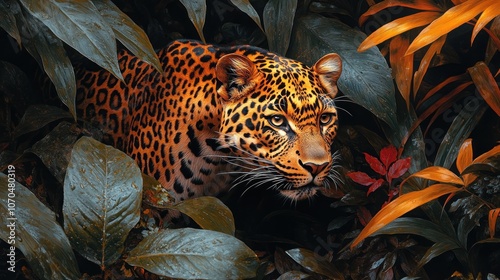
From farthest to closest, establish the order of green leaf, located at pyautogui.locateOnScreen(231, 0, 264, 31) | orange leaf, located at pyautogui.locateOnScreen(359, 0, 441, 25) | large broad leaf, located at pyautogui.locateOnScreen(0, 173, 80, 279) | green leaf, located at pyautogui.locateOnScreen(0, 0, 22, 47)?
orange leaf, located at pyautogui.locateOnScreen(359, 0, 441, 25) < green leaf, located at pyautogui.locateOnScreen(231, 0, 264, 31) < green leaf, located at pyautogui.locateOnScreen(0, 0, 22, 47) < large broad leaf, located at pyautogui.locateOnScreen(0, 173, 80, 279)

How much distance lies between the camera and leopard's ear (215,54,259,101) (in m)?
2.10

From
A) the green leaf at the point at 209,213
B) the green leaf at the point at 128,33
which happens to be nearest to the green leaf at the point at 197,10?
the green leaf at the point at 128,33

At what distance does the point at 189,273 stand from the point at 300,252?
0.34 meters

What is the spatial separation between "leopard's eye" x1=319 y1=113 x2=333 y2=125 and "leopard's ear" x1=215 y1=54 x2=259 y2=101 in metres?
0.16

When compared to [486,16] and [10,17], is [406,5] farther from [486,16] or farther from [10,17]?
[10,17]

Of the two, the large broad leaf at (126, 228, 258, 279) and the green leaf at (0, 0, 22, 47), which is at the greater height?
the green leaf at (0, 0, 22, 47)

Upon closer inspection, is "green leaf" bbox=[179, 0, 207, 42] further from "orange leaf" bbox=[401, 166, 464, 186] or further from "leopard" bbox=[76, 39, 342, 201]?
"orange leaf" bbox=[401, 166, 464, 186]

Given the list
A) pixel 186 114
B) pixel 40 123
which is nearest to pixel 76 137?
pixel 40 123

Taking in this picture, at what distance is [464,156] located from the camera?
217cm

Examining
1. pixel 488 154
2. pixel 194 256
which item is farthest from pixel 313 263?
pixel 488 154

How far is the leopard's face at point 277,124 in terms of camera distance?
2076mm

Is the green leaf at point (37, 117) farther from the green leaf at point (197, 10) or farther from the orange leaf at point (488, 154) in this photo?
the orange leaf at point (488, 154)

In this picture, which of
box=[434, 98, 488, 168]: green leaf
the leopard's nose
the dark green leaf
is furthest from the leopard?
box=[434, 98, 488, 168]: green leaf

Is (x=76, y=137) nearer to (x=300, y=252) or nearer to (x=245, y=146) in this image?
(x=245, y=146)
